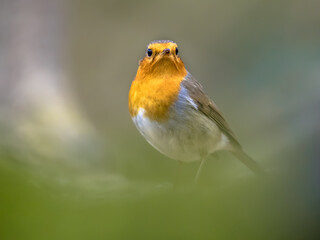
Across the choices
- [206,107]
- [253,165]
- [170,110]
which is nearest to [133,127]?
[206,107]

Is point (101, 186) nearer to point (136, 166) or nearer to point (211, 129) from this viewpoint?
point (136, 166)

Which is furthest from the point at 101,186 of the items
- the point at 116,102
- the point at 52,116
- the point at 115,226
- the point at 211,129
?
the point at 116,102

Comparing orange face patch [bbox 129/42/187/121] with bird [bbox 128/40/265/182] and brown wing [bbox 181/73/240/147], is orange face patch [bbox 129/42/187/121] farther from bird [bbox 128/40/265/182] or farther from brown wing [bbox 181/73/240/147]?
brown wing [bbox 181/73/240/147]

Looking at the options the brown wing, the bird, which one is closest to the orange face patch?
the bird

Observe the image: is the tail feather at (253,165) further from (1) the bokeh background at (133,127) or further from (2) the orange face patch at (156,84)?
(2) the orange face patch at (156,84)

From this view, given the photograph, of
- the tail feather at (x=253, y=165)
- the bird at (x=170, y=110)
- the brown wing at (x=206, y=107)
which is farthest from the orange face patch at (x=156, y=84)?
the tail feather at (x=253, y=165)

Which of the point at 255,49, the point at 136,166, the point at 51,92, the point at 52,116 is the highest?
the point at 255,49
